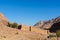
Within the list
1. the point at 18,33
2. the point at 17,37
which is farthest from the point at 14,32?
the point at 17,37

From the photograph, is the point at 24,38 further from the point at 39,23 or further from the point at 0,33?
the point at 39,23

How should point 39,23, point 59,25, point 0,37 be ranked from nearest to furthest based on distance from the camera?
point 0,37 → point 59,25 → point 39,23

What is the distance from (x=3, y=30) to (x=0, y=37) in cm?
358

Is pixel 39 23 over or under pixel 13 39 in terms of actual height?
over

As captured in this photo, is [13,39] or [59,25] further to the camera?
[59,25]

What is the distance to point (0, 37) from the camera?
27578 millimetres

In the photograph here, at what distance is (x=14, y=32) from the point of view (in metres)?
31.3

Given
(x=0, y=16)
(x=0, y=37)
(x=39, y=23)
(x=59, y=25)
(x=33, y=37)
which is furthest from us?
(x=39, y=23)

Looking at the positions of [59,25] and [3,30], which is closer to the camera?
[3,30]

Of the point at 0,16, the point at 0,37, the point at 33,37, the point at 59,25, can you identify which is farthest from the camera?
the point at 59,25

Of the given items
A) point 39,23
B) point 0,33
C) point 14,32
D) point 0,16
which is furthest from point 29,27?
point 39,23

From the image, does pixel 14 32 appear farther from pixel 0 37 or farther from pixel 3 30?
pixel 0 37

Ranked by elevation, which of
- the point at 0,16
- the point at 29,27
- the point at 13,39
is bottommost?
the point at 13,39

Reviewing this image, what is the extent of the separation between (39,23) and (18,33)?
180 feet
